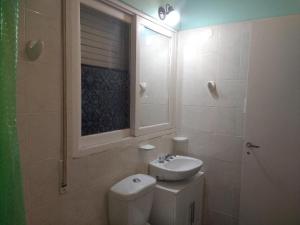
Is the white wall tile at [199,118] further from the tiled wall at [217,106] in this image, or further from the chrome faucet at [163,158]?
the chrome faucet at [163,158]

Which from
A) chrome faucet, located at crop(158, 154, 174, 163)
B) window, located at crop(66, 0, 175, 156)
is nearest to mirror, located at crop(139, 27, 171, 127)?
window, located at crop(66, 0, 175, 156)

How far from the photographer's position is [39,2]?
1193 millimetres

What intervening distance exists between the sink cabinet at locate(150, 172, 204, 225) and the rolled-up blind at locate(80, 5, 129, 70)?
1.10 metres

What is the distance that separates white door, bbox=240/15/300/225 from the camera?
73.4 inches

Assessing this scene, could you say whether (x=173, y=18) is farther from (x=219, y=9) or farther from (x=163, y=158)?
(x=163, y=158)

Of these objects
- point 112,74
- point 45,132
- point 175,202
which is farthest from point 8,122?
point 175,202

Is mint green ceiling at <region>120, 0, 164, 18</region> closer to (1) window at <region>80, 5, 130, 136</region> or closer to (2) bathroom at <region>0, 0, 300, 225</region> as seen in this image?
(2) bathroom at <region>0, 0, 300, 225</region>

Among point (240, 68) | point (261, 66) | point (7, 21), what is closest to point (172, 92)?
point (240, 68)

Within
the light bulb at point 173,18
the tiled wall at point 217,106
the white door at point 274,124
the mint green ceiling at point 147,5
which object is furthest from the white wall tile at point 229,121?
the mint green ceiling at point 147,5

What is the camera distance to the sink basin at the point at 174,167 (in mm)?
1930

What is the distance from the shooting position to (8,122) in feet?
2.64

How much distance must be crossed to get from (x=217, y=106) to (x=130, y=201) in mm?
1271

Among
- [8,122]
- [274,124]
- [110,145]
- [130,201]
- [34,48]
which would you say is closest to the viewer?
[8,122]

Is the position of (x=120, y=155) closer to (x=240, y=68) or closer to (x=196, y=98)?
(x=196, y=98)
